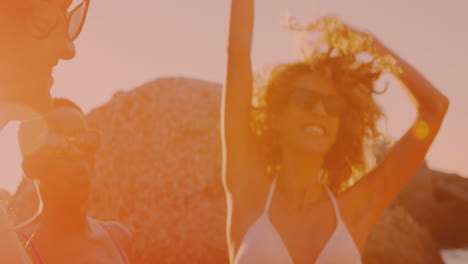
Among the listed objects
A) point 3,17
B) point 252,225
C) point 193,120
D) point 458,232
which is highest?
point 3,17

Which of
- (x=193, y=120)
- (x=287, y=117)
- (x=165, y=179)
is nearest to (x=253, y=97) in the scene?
(x=287, y=117)

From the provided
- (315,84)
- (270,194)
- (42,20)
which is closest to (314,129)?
(315,84)

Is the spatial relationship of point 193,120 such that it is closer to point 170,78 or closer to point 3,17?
point 170,78

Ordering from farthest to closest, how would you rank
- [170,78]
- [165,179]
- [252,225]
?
[170,78]
[165,179]
[252,225]

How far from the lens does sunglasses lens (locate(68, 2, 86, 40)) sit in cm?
143

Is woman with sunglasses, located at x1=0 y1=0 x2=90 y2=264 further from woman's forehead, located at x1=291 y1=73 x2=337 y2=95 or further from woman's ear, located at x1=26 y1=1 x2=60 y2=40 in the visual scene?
woman's forehead, located at x1=291 y1=73 x2=337 y2=95

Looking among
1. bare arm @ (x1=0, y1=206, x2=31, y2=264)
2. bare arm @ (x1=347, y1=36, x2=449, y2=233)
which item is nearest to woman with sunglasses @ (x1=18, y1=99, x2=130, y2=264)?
bare arm @ (x1=347, y1=36, x2=449, y2=233)

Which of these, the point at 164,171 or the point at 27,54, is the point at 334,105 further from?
→ the point at 164,171

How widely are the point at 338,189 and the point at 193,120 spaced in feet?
33.8

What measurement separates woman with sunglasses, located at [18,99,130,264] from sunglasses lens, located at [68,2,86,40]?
4.56ft

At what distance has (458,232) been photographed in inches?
1233

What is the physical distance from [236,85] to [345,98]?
0.56 metres

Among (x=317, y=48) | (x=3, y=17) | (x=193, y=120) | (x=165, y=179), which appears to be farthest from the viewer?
(x=193, y=120)

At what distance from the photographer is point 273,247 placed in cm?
258
